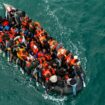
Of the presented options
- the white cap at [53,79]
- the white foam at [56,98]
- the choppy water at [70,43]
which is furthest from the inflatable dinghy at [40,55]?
the choppy water at [70,43]

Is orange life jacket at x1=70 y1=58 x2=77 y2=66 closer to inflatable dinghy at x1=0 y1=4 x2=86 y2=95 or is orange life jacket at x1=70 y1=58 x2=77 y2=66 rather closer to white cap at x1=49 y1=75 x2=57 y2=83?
inflatable dinghy at x1=0 y1=4 x2=86 y2=95

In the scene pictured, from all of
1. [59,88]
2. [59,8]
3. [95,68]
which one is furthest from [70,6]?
[59,88]


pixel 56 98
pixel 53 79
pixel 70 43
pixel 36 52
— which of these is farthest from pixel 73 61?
pixel 70 43

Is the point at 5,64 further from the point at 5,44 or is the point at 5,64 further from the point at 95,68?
the point at 95,68

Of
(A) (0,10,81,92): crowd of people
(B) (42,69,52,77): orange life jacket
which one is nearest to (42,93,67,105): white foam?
(A) (0,10,81,92): crowd of people

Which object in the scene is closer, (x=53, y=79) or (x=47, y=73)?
(x=53, y=79)

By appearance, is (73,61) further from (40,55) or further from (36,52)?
(36,52)
